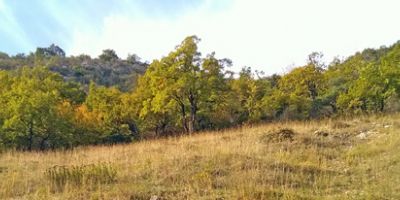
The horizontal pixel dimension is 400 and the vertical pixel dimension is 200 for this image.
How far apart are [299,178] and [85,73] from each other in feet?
337

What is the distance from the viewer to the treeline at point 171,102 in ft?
102

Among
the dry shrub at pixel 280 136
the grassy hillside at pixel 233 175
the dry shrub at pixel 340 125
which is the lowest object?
the grassy hillside at pixel 233 175

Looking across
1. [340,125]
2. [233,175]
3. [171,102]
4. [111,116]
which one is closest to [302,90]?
[171,102]

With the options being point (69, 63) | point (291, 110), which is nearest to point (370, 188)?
point (291, 110)

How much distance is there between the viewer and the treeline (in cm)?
3097

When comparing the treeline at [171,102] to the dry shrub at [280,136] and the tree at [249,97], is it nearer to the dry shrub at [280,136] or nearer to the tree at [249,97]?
the tree at [249,97]

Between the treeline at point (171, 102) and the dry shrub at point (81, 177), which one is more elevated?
the treeline at point (171, 102)

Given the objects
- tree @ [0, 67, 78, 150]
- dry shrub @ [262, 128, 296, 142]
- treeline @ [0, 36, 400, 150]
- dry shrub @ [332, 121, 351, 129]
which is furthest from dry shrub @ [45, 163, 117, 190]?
tree @ [0, 67, 78, 150]

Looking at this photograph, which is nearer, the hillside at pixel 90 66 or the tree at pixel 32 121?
the tree at pixel 32 121

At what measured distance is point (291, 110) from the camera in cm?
4594

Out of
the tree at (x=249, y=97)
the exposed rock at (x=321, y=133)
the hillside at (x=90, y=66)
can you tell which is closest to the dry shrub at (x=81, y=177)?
the exposed rock at (x=321, y=133)

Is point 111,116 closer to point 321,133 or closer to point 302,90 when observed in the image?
point 302,90

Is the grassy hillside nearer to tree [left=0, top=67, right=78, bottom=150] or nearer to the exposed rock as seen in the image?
the exposed rock

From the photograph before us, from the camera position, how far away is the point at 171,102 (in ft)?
118
